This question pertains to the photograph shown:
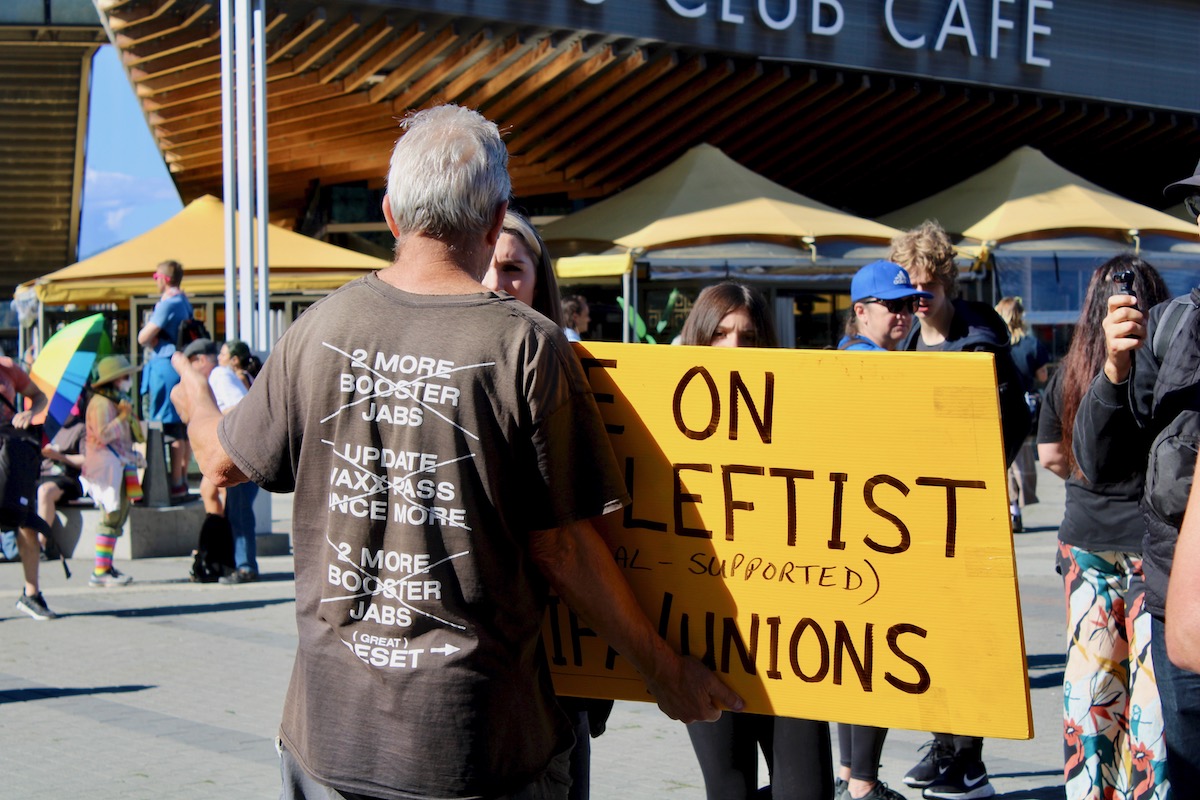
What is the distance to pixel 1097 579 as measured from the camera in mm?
4336

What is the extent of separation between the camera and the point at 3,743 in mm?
5625

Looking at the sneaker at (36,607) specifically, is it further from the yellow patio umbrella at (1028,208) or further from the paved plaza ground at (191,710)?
the yellow patio umbrella at (1028,208)

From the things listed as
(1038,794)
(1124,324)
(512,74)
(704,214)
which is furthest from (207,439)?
(512,74)

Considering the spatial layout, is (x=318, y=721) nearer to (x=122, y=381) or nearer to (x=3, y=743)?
(x=3, y=743)

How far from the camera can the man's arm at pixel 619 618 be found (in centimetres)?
231

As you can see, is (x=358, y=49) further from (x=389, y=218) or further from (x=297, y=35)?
(x=389, y=218)

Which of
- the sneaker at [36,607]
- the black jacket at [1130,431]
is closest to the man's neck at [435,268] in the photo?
the black jacket at [1130,431]

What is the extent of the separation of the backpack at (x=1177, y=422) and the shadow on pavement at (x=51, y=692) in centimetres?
510

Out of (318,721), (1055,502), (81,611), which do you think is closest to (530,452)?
(318,721)

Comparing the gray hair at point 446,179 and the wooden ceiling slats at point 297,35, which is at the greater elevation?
the wooden ceiling slats at point 297,35

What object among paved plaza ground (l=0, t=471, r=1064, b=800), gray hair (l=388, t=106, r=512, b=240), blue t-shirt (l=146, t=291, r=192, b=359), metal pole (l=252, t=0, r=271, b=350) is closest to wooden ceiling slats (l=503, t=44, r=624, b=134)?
metal pole (l=252, t=0, r=271, b=350)

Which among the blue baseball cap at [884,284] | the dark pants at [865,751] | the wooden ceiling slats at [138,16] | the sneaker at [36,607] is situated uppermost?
the wooden ceiling slats at [138,16]

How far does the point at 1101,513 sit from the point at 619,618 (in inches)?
93.5

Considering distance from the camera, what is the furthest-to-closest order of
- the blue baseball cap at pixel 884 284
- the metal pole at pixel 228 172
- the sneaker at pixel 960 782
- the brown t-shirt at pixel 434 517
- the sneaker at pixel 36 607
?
1. the metal pole at pixel 228 172
2. the sneaker at pixel 36 607
3. the sneaker at pixel 960 782
4. the blue baseball cap at pixel 884 284
5. the brown t-shirt at pixel 434 517
